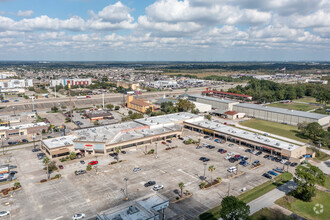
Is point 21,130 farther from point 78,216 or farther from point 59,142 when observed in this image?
point 78,216

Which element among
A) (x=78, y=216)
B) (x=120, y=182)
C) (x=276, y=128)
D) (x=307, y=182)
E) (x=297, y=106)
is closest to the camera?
(x=78, y=216)

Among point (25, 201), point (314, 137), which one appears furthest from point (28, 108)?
point (314, 137)

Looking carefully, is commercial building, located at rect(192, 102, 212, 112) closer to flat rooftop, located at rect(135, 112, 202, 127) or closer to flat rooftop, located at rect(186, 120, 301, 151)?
flat rooftop, located at rect(135, 112, 202, 127)

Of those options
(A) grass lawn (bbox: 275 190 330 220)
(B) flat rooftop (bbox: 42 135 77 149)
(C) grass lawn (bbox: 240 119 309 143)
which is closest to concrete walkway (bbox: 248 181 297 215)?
(A) grass lawn (bbox: 275 190 330 220)

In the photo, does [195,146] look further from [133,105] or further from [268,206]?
[133,105]

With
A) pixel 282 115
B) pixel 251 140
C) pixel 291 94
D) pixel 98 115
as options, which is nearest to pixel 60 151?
pixel 98 115

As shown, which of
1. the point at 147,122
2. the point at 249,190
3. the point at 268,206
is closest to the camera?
the point at 268,206

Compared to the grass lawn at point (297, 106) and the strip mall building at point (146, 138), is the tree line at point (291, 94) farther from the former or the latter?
the strip mall building at point (146, 138)
